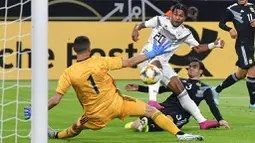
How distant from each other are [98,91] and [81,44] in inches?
22.4

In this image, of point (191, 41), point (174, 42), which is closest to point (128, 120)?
point (174, 42)

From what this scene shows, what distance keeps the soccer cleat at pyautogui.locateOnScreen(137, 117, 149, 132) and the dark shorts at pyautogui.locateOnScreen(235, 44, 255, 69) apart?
381cm

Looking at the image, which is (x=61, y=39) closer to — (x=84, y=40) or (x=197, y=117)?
(x=197, y=117)

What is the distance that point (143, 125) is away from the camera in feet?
34.2

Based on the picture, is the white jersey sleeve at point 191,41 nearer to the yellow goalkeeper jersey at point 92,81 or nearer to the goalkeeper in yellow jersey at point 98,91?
the goalkeeper in yellow jersey at point 98,91

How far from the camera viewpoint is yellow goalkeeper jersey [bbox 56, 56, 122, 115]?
8883 millimetres

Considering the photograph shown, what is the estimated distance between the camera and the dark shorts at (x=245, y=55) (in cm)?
1377

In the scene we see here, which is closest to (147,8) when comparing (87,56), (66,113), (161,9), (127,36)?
(161,9)

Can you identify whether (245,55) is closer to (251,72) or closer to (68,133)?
(251,72)

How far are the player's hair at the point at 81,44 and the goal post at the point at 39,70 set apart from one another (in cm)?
152

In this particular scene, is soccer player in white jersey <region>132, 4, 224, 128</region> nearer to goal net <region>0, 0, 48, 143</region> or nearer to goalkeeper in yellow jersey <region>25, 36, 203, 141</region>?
goalkeeper in yellow jersey <region>25, 36, 203, 141</region>

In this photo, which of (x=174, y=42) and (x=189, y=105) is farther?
(x=174, y=42)

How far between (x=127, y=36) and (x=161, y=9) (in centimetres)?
394

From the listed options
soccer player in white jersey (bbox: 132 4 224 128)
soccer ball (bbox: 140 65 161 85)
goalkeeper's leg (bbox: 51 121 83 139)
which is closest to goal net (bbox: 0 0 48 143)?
goalkeeper's leg (bbox: 51 121 83 139)
